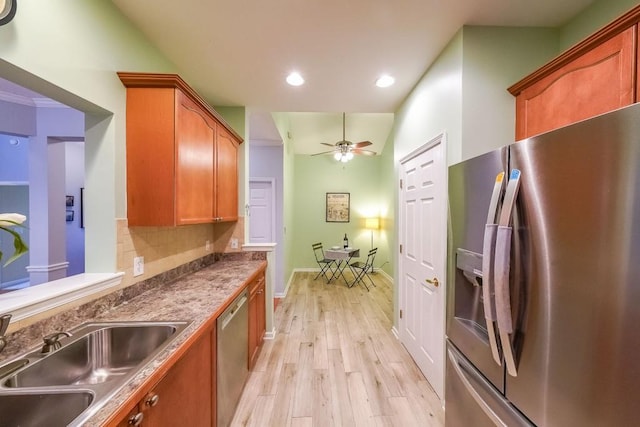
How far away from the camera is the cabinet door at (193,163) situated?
5.49 feet

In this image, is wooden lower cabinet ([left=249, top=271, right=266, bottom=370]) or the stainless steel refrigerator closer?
the stainless steel refrigerator

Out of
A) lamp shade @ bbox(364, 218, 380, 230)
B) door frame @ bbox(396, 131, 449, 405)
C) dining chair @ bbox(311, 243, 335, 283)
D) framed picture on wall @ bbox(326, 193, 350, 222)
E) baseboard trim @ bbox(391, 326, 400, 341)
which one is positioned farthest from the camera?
framed picture on wall @ bbox(326, 193, 350, 222)

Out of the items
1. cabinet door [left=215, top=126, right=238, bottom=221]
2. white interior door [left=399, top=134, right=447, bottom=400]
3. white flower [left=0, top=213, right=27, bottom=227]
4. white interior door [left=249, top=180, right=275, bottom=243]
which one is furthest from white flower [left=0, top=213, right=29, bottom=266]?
white interior door [left=249, top=180, right=275, bottom=243]

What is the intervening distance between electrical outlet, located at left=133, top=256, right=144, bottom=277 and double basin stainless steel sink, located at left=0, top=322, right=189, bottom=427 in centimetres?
44

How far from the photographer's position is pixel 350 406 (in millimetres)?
1953

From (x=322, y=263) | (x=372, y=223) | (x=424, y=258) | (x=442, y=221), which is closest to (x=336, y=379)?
(x=424, y=258)

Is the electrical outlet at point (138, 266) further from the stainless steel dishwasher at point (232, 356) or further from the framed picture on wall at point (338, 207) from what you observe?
the framed picture on wall at point (338, 207)

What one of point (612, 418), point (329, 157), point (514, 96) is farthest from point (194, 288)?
point (329, 157)

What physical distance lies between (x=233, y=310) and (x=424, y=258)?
5.29ft

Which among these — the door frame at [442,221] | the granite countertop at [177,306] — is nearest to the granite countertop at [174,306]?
the granite countertop at [177,306]

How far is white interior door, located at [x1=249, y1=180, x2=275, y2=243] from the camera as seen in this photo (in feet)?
15.9

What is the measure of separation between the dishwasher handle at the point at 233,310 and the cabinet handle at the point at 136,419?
2.31 ft

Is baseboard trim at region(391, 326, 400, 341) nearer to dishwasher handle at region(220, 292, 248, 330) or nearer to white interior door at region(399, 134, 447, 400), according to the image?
white interior door at region(399, 134, 447, 400)

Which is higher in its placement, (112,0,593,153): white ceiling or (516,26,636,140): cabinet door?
(112,0,593,153): white ceiling
